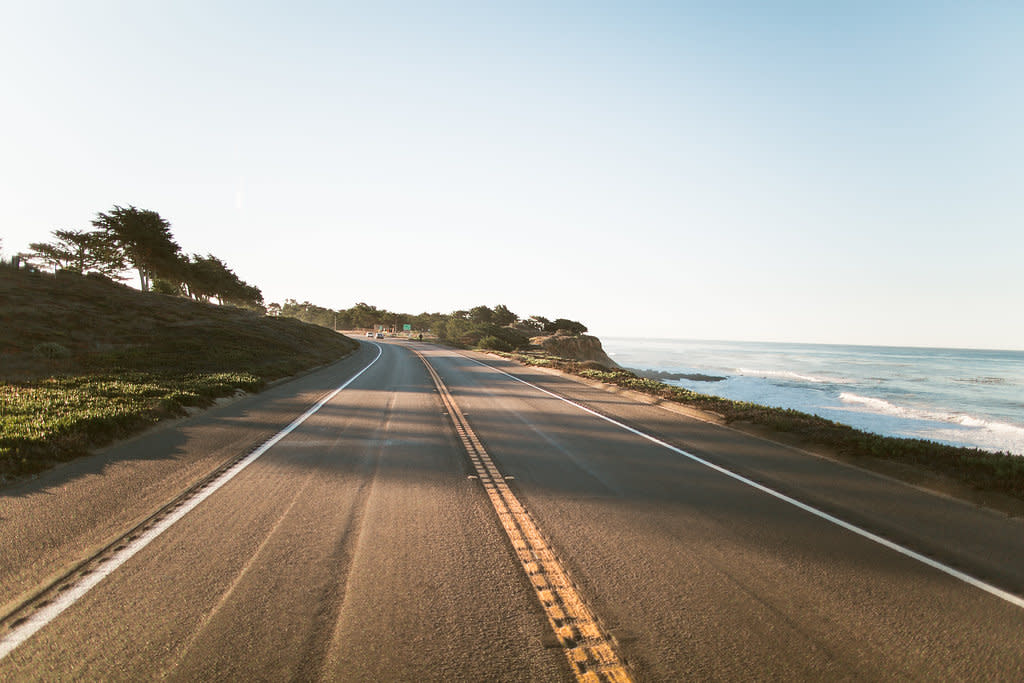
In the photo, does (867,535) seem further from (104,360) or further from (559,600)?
(104,360)

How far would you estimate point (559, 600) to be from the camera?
3340mm

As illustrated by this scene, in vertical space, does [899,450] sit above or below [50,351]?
below

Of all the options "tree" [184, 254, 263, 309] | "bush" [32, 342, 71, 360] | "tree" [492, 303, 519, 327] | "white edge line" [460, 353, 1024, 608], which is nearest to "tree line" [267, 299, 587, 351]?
"tree" [492, 303, 519, 327]

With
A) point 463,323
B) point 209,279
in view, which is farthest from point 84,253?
point 463,323

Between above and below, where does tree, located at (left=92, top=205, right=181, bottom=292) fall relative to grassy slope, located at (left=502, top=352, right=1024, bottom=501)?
above

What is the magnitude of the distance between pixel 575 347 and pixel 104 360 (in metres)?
47.6

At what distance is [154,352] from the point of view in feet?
67.5

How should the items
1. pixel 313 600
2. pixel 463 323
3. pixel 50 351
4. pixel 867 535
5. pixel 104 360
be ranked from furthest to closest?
1. pixel 463 323
2. pixel 50 351
3. pixel 104 360
4. pixel 867 535
5. pixel 313 600

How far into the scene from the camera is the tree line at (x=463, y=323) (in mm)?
69125

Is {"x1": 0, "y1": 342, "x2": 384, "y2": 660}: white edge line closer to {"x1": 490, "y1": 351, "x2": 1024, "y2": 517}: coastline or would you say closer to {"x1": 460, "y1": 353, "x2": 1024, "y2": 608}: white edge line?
{"x1": 460, "y1": 353, "x2": 1024, "y2": 608}: white edge line

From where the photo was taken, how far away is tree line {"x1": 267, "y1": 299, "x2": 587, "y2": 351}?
69.1m

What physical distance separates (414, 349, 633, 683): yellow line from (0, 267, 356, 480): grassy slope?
614 centimetres

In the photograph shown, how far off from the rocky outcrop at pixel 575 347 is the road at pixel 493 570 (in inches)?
2000

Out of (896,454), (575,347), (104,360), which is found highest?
(575,347)
